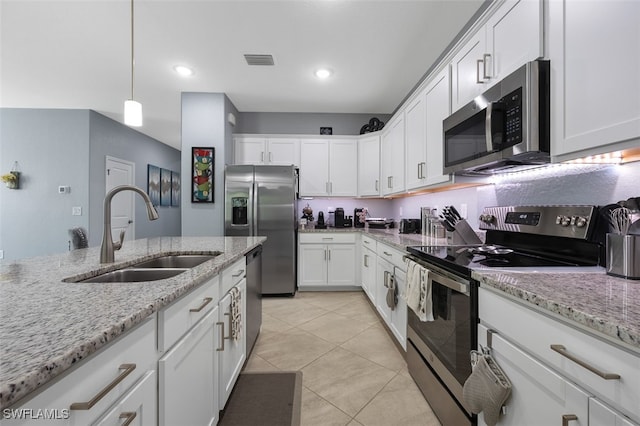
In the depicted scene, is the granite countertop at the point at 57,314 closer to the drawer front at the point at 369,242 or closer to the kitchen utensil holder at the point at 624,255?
the kitchen utensil holder at the point at 624,255

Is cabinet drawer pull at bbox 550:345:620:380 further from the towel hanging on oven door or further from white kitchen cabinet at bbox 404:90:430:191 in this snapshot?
white kitchen cabinet at bbox 404:90:430:191

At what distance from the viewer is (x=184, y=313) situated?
102 centimetres

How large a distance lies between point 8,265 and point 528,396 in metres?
2.20

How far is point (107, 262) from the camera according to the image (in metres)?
1.34

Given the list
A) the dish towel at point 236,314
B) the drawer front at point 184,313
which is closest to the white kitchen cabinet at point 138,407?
A: the drawer front at point 184,313

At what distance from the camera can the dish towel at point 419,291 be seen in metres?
1.57

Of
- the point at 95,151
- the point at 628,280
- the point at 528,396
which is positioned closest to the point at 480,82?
the point at 628,280

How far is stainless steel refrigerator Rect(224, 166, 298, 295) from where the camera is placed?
3.74 metres

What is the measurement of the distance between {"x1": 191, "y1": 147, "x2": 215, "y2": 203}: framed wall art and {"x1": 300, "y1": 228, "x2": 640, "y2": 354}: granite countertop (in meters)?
3.43

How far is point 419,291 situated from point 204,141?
3346mm

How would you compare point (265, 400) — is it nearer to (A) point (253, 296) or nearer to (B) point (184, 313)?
(A) point (253, 296)

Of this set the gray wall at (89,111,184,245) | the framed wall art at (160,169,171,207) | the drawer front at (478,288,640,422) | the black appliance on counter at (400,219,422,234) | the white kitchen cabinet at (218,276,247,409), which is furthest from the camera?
the framed wall art at (160,169,171,207)

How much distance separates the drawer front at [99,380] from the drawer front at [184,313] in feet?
0.18

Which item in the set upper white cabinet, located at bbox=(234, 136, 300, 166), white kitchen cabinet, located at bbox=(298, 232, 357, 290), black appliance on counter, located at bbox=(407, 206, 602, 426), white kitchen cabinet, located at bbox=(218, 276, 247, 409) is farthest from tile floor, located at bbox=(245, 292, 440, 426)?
upper white cabinet, located at bbox=(234, 136, 300, 166)
